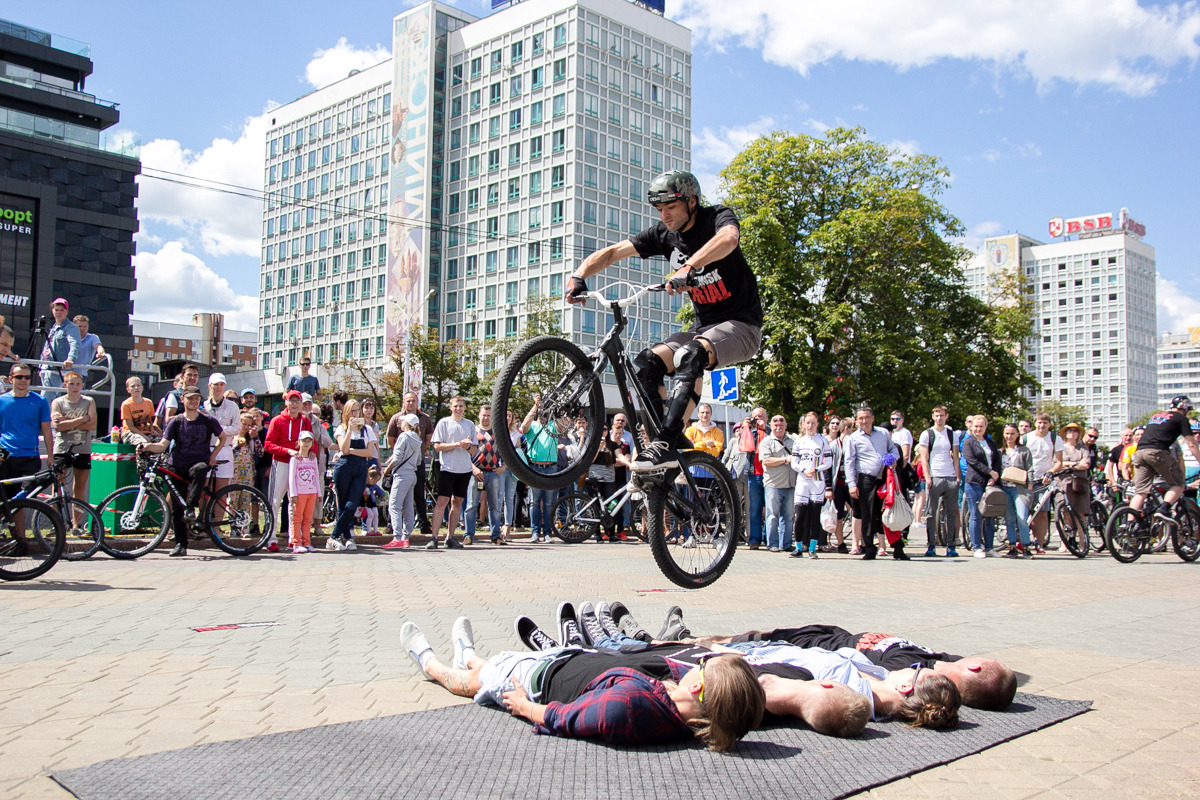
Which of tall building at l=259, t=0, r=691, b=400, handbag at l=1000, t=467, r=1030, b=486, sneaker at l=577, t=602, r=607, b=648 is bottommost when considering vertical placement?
sneaker at l=577, t=602, r=607, b=648

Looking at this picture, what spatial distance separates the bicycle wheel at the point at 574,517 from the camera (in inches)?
597

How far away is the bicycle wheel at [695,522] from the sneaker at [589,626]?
0.51 metres

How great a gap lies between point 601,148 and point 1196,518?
59.3 m

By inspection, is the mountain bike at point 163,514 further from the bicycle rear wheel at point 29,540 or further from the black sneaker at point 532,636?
the black sneaker at point 532,636

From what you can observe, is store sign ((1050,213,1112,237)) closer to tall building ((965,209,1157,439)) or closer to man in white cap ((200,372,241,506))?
tall building ((965,209,1157,439))

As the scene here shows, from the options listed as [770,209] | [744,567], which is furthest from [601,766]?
[770,209]

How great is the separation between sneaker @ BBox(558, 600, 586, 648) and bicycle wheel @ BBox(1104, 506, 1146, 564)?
35.9ft

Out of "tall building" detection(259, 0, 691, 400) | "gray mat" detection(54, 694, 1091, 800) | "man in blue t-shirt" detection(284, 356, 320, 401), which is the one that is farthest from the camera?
"tall building" detection(259, 0, 691, 400)

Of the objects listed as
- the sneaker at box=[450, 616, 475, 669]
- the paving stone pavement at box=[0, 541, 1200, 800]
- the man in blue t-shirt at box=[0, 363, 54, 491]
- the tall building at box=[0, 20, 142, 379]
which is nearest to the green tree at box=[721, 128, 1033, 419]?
the paving stone pavement at box=[0, 541, 1200, 800]

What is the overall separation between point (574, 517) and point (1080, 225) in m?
165

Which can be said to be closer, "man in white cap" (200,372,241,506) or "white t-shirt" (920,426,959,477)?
"man in white cap" (200,372,241,506)

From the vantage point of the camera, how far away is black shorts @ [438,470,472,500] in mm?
12930

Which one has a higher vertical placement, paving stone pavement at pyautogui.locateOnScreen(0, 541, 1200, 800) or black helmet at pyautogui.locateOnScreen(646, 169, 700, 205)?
black helmet at pyautogui.locateOnScreen(646, 169, 700, 205)

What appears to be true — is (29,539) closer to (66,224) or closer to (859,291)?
(859,291)
